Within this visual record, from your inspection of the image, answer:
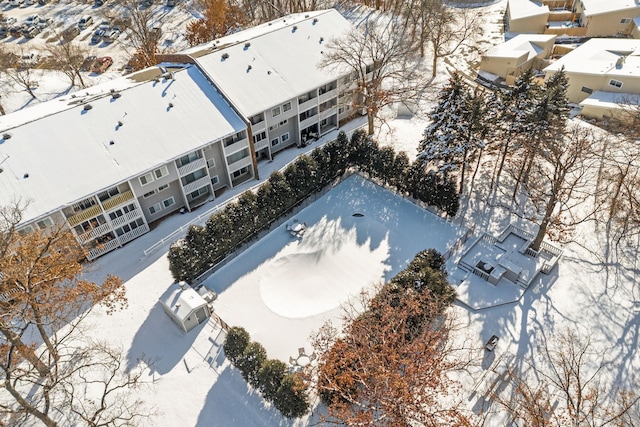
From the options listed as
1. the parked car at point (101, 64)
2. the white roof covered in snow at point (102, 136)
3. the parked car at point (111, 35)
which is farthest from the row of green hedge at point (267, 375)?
the parked car at point (111, 35)

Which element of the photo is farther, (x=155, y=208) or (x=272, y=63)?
(x=272, y=63)

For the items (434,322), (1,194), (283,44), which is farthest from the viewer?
(283,44)

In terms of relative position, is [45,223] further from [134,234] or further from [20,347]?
[20,347]

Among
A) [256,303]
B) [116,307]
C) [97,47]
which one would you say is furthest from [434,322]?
[97,47]

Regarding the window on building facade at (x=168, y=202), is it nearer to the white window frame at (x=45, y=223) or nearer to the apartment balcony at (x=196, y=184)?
the apartment balcony at (x=196, y=184)

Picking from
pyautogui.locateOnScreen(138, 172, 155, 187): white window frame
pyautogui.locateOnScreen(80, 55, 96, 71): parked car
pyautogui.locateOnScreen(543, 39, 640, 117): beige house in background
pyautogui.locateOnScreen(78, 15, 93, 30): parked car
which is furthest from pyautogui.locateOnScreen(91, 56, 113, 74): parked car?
pyautogui.locateOnScreen(543, 39, 640, 117): beige house in background

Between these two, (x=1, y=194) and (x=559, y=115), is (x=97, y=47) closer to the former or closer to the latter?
(x=1, y=194)

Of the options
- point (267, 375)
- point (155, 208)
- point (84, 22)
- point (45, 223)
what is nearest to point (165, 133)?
point (155, 208)
